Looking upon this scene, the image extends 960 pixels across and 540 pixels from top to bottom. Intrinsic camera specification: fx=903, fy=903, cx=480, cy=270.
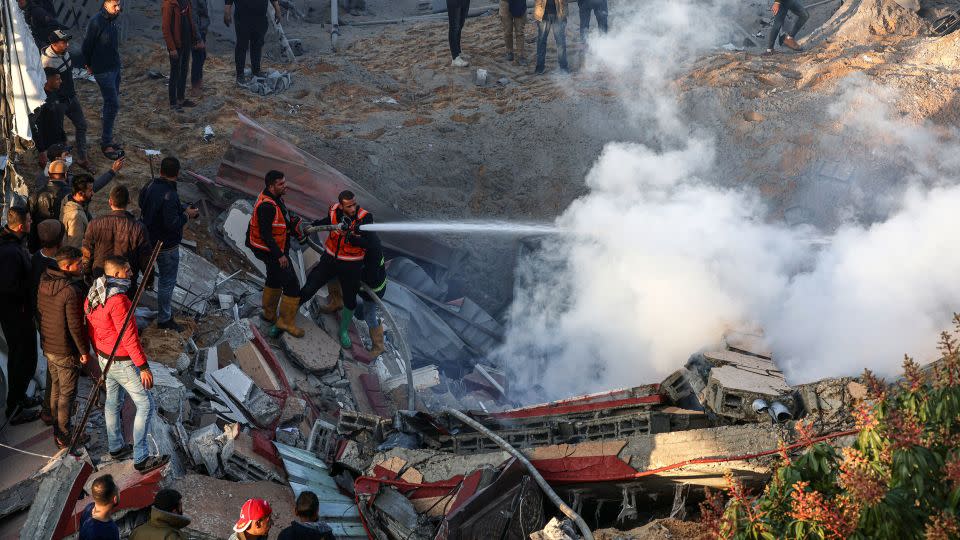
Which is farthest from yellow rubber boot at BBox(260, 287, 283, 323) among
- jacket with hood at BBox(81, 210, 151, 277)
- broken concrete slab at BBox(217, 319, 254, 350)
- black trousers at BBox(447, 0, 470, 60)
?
black trousers at BBox(447, 0, 470, 60)

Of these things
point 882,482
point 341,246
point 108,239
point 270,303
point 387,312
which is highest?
point 882,482

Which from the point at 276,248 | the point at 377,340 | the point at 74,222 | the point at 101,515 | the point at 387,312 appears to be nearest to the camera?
the point at 101,515

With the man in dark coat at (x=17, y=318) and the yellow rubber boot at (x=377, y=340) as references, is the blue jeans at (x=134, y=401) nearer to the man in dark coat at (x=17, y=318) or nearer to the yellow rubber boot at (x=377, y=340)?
the man in dark coat at (x=17, y=318)

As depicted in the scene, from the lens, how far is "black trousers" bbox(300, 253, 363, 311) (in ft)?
28.3

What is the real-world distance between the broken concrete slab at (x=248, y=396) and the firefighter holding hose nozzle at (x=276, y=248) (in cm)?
100

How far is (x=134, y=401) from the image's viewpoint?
19.5 feet

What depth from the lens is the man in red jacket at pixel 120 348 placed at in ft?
18.9

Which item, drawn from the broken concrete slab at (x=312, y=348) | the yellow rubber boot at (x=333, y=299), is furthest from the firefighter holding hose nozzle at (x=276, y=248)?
the yellow rubber boot at (x=333, y=299)

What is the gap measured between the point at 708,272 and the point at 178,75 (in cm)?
779

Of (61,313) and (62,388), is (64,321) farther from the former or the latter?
(62,388)

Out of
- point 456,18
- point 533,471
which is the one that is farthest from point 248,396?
point 456,18

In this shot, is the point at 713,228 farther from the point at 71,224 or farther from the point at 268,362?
the point at 71,224

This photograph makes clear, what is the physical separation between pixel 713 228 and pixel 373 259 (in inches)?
160

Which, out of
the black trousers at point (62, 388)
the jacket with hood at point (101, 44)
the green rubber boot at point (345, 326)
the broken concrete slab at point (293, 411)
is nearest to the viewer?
the black trousers at point (62, 388)
